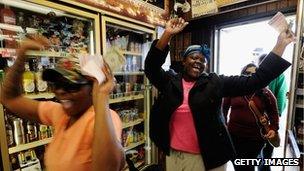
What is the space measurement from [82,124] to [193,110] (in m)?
0.85

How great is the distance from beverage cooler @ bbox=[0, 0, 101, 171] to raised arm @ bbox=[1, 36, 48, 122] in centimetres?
29

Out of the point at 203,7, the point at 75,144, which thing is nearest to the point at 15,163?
the point at 75,144

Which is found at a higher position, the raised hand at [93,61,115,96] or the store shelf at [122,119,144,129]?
the raised hand at [93,61,115,96]

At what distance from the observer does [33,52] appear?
1.48 metres

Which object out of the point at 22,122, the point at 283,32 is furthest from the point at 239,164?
the point at 22,122

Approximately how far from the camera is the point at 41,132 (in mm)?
1767

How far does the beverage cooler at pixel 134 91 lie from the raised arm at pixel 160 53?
94 centimetres

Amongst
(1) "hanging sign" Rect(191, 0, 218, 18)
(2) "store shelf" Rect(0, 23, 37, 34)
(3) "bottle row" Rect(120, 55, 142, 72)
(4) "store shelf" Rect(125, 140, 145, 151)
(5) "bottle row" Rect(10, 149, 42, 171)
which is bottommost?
(4) "store shelf" Rect(125, 140, 145, 151)

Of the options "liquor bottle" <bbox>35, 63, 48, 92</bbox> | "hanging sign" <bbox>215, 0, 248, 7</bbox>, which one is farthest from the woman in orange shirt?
"hanging sign" <bbox>215, 0, 248, 7</bbox>

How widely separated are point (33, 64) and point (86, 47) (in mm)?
516

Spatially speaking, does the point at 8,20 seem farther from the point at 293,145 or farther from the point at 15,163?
the point at 293,145

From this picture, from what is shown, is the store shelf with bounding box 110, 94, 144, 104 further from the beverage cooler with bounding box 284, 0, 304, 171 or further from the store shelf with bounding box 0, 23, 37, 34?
the beverage cooler with bounding box 284, 0, 304, 171

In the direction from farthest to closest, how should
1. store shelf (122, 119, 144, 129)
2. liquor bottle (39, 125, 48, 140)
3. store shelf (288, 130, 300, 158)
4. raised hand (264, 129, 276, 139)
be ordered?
1. store shelf (122, 119, 144, 129)
2. raised hand (264, 129, 276, 139)
3. liquor bottle (39, 125, 48, 140)
4. store shelf (288, 130, 300, 158)

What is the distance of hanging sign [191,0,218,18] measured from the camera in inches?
111
